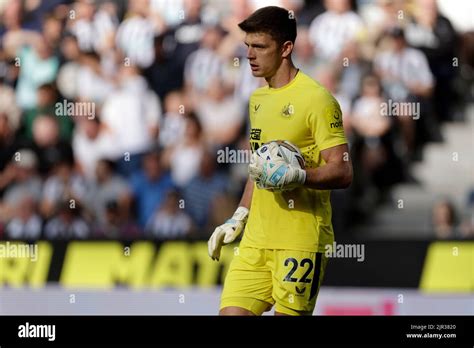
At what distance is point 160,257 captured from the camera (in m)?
10.0

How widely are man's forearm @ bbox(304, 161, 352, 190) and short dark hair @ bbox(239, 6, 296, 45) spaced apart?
30.6 inches

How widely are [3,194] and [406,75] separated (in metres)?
4.18

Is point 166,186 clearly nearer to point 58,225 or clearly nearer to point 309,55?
point 58,225

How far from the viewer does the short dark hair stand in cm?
615

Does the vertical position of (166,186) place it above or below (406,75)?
below

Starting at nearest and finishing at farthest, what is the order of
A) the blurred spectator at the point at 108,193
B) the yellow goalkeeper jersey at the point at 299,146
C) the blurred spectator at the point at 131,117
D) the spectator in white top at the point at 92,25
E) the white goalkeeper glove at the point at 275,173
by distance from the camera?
1. the white goalkeeper glove at the point at 275,173
2. the yellow goalkeeper jersey at the point at 299,146
3. the blurred spectator at the point at 108,193
4. the blurred spectator at the point at 131,117
5. the spectator in white top at the point at 92,25

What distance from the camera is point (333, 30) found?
10766 millimetres

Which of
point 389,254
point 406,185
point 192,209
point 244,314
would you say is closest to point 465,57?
point 406,185

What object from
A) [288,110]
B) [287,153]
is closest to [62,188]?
[288,110]

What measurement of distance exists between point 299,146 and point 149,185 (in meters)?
4.86

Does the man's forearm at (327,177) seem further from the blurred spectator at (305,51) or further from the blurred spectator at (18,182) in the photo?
the blurred spectator at (18,182)

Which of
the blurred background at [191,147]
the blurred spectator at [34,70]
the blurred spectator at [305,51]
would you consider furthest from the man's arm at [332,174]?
the blurred spectator at [34,70]

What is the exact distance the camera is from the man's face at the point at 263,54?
6.14m

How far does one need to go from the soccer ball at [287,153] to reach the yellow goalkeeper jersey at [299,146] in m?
0.08
